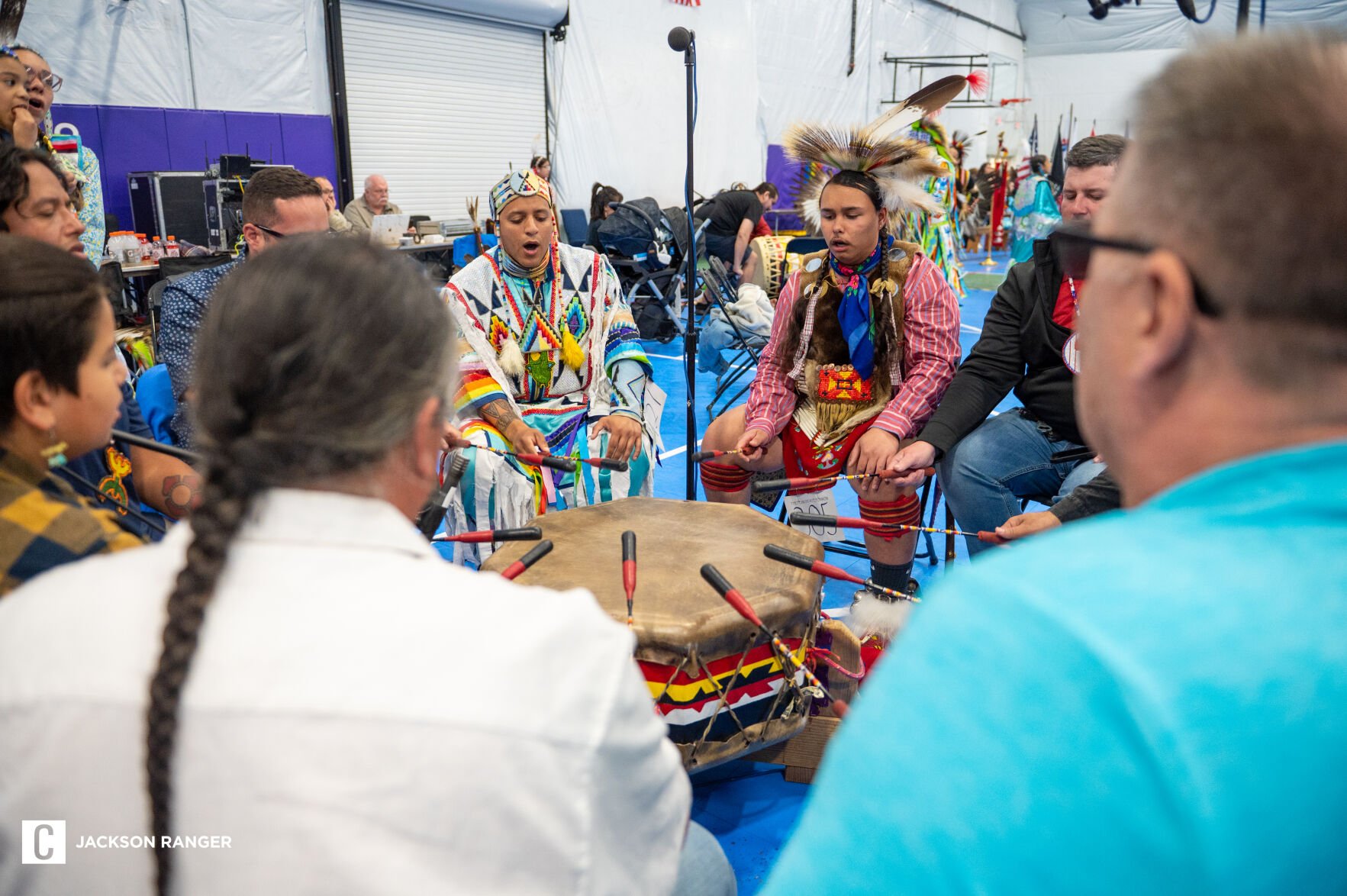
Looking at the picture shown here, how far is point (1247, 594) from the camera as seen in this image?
497 mm

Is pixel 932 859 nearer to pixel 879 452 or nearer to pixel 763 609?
pixel 763 609

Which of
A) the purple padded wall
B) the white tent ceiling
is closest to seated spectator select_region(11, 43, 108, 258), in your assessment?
the purple padded wall

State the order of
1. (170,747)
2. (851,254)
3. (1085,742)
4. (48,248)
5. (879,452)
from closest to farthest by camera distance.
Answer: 1. (1085,742)
2. (170,747)
3. (48,248)
4. (879,452)
5. (851,254)

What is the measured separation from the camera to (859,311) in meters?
2.78

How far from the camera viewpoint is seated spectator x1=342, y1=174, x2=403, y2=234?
741 centimetres

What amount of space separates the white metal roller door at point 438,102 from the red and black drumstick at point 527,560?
735 centimetres

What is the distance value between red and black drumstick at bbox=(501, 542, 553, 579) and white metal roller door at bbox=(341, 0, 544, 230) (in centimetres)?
735

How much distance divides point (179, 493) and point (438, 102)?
761cm

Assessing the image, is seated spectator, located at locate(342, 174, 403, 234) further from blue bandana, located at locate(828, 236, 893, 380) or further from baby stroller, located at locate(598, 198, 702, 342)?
blue bandana, located at locate(828, 236, 893, 380)

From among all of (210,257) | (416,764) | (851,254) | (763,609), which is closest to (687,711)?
(763,609)

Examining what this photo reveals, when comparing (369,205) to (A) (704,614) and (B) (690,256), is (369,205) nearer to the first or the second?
(B) (690,256)

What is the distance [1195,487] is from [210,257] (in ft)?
19.1

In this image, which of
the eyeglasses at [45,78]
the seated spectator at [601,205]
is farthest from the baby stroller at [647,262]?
the eyeglasses at [45,78]

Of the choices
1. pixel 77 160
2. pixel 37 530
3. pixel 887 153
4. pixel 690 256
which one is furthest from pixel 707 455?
pixel 77 160
